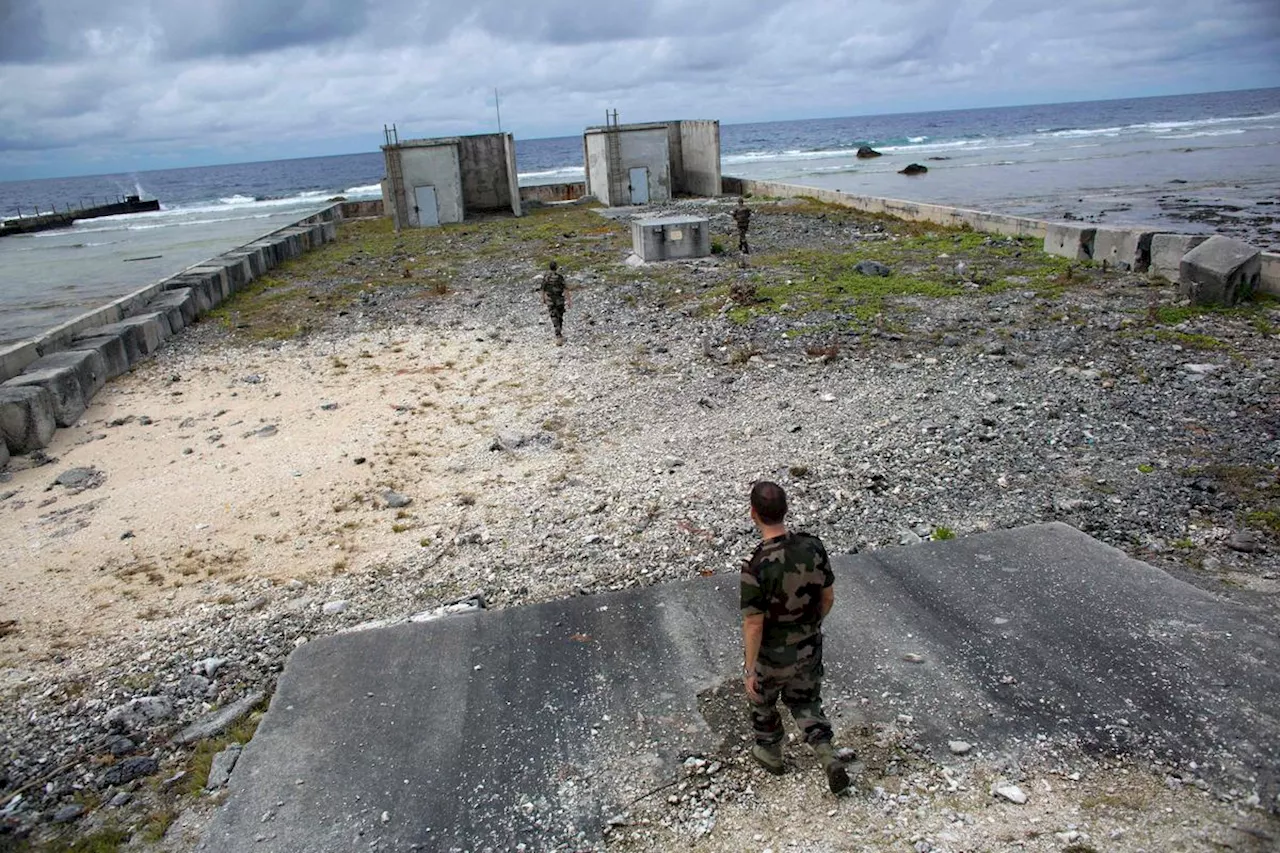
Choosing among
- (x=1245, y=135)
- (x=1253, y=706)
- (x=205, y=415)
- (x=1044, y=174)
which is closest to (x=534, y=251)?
(x=205, y=415)

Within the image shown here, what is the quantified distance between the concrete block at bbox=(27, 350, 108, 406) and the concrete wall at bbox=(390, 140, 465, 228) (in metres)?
17.5

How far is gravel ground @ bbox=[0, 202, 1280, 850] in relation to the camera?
3.55 meters

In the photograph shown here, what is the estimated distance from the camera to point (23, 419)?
30.1ft

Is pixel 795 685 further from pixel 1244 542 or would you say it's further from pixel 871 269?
pixel 871 269

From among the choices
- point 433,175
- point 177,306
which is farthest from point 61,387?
point 433,175

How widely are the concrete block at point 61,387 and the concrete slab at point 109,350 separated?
4.08 ft

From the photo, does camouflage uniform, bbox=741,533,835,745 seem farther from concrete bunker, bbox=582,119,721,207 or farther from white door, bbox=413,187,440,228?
concrete bunker, bbox=582,119,721,207

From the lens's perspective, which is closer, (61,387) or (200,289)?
(61,387)

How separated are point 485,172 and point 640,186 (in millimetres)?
5863

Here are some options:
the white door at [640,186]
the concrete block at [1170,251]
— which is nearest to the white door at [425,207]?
the white door at [640,186]

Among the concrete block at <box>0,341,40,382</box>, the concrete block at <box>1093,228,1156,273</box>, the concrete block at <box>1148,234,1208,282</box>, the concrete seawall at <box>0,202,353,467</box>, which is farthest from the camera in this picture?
the concrete block at <box>1093,228,1156,273</box>

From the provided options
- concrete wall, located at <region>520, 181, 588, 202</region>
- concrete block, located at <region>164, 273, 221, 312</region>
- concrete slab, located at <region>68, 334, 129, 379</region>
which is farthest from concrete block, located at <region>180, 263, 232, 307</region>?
concrete wall, located at <region>520, 181, 588, 202</region>

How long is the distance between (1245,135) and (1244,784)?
7061cm

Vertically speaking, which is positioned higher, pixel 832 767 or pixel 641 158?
pixel 641 158
